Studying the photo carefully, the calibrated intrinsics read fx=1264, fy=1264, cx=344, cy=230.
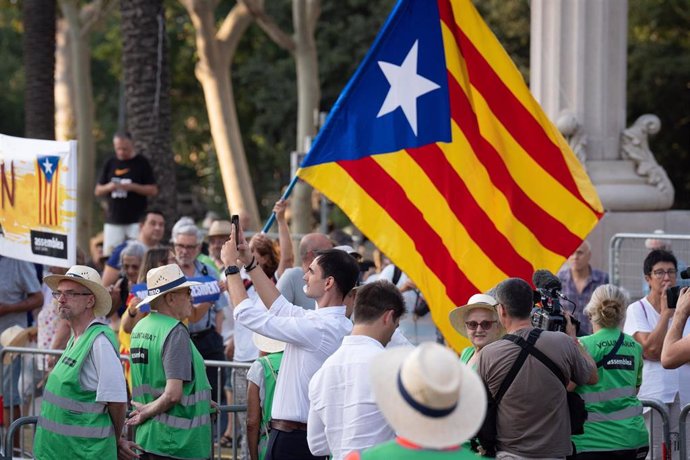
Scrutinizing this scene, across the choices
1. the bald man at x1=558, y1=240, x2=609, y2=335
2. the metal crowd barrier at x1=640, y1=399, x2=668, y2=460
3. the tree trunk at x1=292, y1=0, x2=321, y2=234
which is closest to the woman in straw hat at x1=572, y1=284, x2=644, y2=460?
the metal crowd barrier at x1=640, y1=399, x2=668, y2=460

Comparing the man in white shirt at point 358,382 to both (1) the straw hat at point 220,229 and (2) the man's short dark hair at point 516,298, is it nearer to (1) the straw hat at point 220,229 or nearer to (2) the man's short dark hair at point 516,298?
(2) the man's short dark hair at point 516,298

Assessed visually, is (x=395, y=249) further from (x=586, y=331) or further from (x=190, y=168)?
(x=190, y=168)

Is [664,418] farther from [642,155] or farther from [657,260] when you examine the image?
[642,155]

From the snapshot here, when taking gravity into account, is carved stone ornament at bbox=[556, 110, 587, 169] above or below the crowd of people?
above

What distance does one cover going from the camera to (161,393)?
720 centimetres

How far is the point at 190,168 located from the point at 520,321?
38.9 meters

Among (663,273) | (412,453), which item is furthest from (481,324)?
(412,453)

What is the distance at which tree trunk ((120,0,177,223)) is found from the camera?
58.1ft

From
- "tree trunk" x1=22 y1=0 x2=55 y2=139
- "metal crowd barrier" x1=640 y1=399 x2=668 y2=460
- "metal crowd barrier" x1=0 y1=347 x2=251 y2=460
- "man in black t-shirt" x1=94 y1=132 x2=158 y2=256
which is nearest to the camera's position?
"metal crowd barrier" x1=0 y1=347 x2=251 y2=460

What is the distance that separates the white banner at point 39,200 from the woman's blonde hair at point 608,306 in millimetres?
3448

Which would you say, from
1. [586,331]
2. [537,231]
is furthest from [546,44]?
[537,231]

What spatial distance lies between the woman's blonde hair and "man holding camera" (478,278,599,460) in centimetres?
99

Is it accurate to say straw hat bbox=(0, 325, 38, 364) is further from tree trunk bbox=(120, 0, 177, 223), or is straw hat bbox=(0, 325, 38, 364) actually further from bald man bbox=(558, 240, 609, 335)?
tree trunk bbox=(120, 0, 177, 223)

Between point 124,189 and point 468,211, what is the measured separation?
664cm
